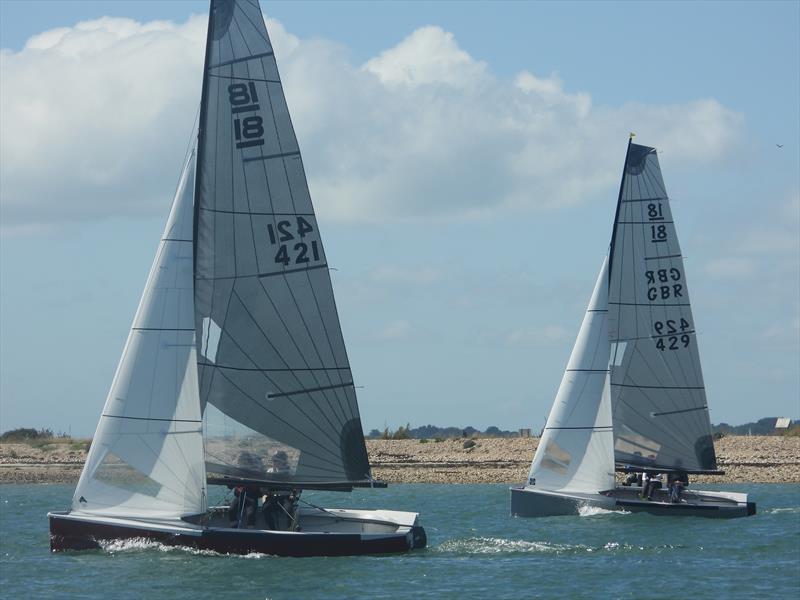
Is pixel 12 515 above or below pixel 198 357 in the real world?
below

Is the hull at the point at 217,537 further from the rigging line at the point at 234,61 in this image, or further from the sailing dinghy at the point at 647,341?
the sailing dinghy at the point at 647,341

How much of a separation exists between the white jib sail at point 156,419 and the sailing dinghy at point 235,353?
0.10 feet

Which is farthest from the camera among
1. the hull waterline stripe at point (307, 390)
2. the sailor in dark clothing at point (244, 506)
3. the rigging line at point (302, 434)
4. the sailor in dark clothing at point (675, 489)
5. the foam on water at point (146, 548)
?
the sailor in dark clothing at point (675, 489)

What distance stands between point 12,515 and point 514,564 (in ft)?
70.8

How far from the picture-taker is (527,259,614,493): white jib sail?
144 feet

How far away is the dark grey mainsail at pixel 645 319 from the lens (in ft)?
152

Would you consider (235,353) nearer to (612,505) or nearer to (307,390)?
(307,390)

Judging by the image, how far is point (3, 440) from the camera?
292 feet

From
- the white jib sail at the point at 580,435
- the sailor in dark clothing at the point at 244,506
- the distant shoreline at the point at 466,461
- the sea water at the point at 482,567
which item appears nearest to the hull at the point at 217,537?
Answer: the sea water at the point at 482,567

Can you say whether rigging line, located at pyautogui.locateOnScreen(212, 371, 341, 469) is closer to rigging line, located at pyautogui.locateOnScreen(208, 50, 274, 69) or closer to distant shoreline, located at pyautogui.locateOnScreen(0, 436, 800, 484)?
rigging line, located at pyautogui.locateOnScreen(208, 50, 274, 69)

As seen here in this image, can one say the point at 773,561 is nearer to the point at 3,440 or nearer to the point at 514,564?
the point at 514,564

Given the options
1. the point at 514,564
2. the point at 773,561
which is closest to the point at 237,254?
the point at 514,564

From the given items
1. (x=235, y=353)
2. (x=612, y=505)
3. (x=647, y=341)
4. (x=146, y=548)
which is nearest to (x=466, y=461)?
(x=647, y=341)

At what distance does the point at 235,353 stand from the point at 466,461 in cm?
4178
